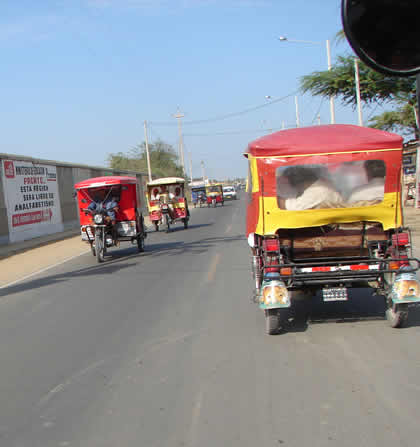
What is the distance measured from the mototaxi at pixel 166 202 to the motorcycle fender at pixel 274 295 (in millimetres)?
19768

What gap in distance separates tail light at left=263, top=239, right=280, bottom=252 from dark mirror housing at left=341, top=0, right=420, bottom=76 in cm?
386

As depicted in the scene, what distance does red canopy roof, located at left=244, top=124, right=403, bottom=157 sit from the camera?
6.63m

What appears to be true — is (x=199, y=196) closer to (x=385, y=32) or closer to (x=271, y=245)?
(x=271, y=245)

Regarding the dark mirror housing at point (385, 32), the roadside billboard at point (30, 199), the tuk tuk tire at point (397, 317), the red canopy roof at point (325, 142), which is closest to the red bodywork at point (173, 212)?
the roadside billboard at point (30, 199)

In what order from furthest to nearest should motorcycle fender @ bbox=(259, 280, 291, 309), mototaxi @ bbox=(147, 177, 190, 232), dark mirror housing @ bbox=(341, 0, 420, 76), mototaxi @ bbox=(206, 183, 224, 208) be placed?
1. mototaxi @ bbox=(206, 183, 224, 208)
2. mototaxi @ bbox=(147, 177, 190, 232)
3. motorcycle fender @ bbox=(259, 280, 291, 309)
4. dark mirror housing @ bbox=(341, 0, 420, 76)

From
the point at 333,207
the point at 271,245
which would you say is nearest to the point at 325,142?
the point at 333,207

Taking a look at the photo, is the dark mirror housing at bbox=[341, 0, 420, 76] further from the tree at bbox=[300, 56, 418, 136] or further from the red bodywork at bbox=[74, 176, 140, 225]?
the tree at bbox=[300, 56, 418, 136]

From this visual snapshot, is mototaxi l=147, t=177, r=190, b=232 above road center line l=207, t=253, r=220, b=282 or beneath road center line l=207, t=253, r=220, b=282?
above

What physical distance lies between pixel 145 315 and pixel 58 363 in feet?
7.46

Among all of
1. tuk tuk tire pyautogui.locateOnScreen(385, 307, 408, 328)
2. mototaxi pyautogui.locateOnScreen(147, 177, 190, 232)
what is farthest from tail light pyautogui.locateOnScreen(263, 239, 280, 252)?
mototaxi pyautogui.locateOnScreen(147, 177, 190, 232)

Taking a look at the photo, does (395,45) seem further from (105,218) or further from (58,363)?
(105,218)

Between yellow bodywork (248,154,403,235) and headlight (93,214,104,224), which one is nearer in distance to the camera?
yellow bodywork (248,154,403,235)

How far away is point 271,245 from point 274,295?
0.59 m

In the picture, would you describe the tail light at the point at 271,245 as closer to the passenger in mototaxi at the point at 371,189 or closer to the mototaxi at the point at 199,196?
the passenger in mototaxi at the point at 371,189
